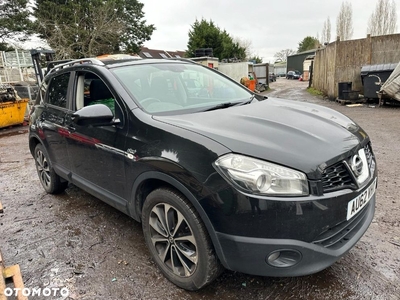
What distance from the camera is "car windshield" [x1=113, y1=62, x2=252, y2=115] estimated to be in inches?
100

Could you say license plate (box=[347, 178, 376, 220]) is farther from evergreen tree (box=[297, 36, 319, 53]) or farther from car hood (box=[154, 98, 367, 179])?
evergreen tree (box=[297, 36, 319, 53])

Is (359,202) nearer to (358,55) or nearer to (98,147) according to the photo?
(98,147)

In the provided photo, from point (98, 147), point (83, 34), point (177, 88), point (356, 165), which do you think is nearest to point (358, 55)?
point (177, 88)

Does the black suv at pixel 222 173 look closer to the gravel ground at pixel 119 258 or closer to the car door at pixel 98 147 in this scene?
the car door at pixel 98 147

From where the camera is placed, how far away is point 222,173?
175cm

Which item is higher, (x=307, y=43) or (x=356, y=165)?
(x=307, y=43)

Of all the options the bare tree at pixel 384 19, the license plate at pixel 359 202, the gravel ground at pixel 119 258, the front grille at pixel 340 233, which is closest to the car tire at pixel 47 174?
the gravel ground at pixel 119 258

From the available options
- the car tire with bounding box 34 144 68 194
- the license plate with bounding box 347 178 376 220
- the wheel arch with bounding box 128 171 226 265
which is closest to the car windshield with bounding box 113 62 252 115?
the wheel arch with bounding box 128 171 226 265

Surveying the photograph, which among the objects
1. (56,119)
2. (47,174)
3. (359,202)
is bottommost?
(47,174)

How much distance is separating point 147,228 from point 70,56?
18296 mm

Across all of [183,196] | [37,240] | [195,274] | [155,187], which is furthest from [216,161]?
[37,240]

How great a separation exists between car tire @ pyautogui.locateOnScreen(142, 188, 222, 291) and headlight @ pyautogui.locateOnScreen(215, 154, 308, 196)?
1.38 feet

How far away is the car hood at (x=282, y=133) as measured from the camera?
5.78ft

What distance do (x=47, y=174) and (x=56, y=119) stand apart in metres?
1.06
